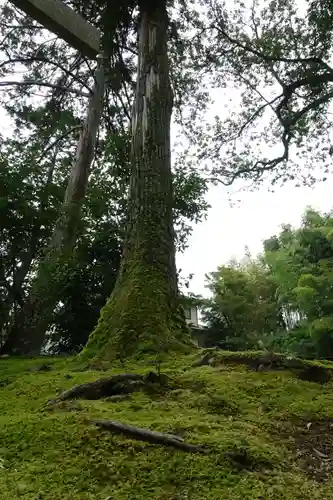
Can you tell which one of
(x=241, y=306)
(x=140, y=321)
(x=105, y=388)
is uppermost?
(x=241, y=306)

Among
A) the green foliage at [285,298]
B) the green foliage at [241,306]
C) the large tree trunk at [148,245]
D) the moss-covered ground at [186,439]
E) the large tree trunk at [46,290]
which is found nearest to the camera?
the moss-covered ground at [186,439]

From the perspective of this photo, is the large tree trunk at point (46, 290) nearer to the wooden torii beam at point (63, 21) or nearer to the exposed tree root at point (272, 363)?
the wooden torii beam at point (63, 21)

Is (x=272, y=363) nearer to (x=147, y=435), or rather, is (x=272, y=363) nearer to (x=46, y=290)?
(x=147, y=435)

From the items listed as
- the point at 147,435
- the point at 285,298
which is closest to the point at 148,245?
the point at 147,435

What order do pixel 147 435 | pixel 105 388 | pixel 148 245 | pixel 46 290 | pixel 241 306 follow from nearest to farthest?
pixel 147 435 < pixel 105 388 < pixel 148 245 < pixel 46 290 < pixel 241 306

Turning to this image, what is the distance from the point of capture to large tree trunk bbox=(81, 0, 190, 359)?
298cm

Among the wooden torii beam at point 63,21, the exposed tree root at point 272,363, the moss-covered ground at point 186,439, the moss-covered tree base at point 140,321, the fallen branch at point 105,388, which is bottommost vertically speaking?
the moss-covered ground at point 186,439

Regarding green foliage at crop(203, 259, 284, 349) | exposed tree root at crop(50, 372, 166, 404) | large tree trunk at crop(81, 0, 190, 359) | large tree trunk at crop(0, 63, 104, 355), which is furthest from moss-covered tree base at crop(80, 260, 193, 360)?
green foliage at crop(203, 259, 284, 349)

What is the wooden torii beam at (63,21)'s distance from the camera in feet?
9.85

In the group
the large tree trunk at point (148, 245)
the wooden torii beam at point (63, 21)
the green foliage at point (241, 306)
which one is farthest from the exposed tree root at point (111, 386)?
the green foliage at point (241, 306)

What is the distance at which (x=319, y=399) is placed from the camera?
7.08ft

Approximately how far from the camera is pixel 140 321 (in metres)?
3.01

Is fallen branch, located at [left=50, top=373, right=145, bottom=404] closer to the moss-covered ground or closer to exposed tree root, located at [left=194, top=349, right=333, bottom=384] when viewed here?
the moss-covered ground

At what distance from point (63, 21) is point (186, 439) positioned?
3.06 m
